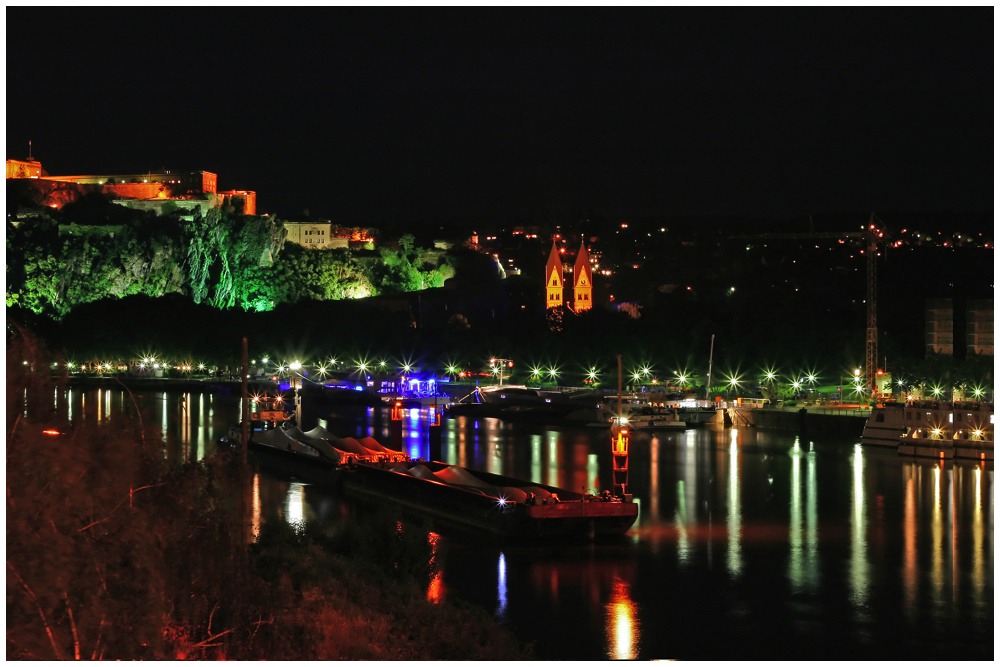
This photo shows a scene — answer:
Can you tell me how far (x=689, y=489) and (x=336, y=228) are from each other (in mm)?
46231

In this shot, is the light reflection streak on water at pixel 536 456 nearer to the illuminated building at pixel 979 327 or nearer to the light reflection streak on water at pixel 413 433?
the light reflection streak on water at pixel 413 433

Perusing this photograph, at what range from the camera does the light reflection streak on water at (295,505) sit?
16781 mm

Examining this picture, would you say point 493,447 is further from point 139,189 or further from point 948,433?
point 139,189

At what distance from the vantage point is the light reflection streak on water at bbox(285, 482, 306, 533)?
1678 cm

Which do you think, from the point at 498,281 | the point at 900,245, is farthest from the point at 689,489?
the point at 900,245

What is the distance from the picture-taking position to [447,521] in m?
16.8

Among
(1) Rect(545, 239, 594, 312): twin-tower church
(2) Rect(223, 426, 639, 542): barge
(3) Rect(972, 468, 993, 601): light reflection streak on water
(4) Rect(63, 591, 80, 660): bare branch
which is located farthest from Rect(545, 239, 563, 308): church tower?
(4) Rect(63, 591, 80, 660): bare branch

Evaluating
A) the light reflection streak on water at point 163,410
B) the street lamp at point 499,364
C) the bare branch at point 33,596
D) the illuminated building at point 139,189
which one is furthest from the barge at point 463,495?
the illuminated building at point 139,189

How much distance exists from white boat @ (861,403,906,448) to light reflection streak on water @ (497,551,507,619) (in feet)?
45.9

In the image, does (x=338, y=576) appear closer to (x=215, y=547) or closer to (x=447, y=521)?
(x=215, y=547)

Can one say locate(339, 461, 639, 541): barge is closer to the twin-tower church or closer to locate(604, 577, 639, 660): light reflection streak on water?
locate(604, 577, 639, 660): light reflection streak on water

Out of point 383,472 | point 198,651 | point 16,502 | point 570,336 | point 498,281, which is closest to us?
point 16,502

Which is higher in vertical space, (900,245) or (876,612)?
(900,245)

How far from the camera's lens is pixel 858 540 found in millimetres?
16391
